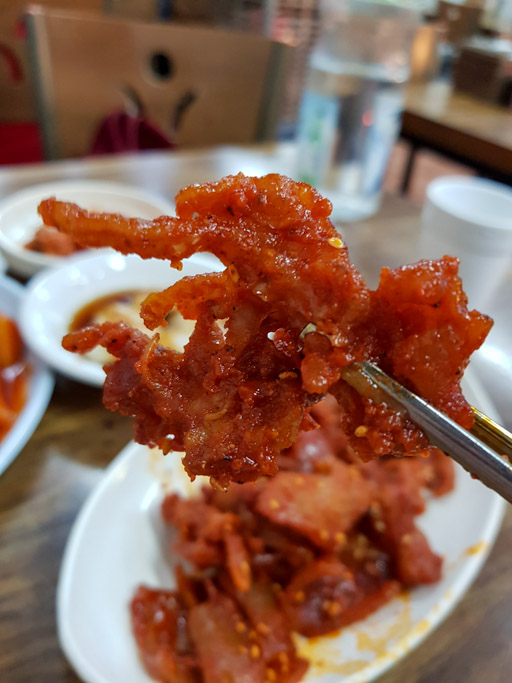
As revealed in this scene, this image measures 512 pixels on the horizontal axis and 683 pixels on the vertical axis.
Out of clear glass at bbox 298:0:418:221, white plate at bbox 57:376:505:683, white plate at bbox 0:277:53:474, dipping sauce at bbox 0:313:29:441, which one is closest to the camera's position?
white plate at bbox 57:376:505:683

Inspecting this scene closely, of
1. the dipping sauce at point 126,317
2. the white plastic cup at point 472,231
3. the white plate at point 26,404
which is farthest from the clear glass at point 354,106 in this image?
the white plate at point 26,404

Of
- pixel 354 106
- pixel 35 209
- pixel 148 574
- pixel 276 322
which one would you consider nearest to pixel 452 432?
pixel 276 322

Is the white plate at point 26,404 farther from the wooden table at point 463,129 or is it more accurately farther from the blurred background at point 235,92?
the wooden table at point 463,129

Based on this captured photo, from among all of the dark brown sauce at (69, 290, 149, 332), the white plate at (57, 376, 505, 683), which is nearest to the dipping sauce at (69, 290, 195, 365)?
the dark brown sauce at (69, 290, 149, 332)

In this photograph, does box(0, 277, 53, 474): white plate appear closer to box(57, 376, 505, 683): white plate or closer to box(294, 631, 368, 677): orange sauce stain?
box(57, 376, 505, 683): white plate

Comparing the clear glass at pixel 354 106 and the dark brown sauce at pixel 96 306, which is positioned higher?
the clear glass at pixel 354 106

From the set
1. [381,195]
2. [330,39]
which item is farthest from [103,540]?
[330,39]

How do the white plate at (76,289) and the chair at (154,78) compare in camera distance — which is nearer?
the white plate at (76,289)

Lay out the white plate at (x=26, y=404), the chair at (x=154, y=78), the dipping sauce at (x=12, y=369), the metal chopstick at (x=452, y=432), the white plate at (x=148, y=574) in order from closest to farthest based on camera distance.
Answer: the metal chopstick at (x=452, y=432), the white plate at (x=148, y=574), the white plate at (x=26, y=404), the dipping sauce at (x=12, y=369), the chair at (x=154, y=78)
